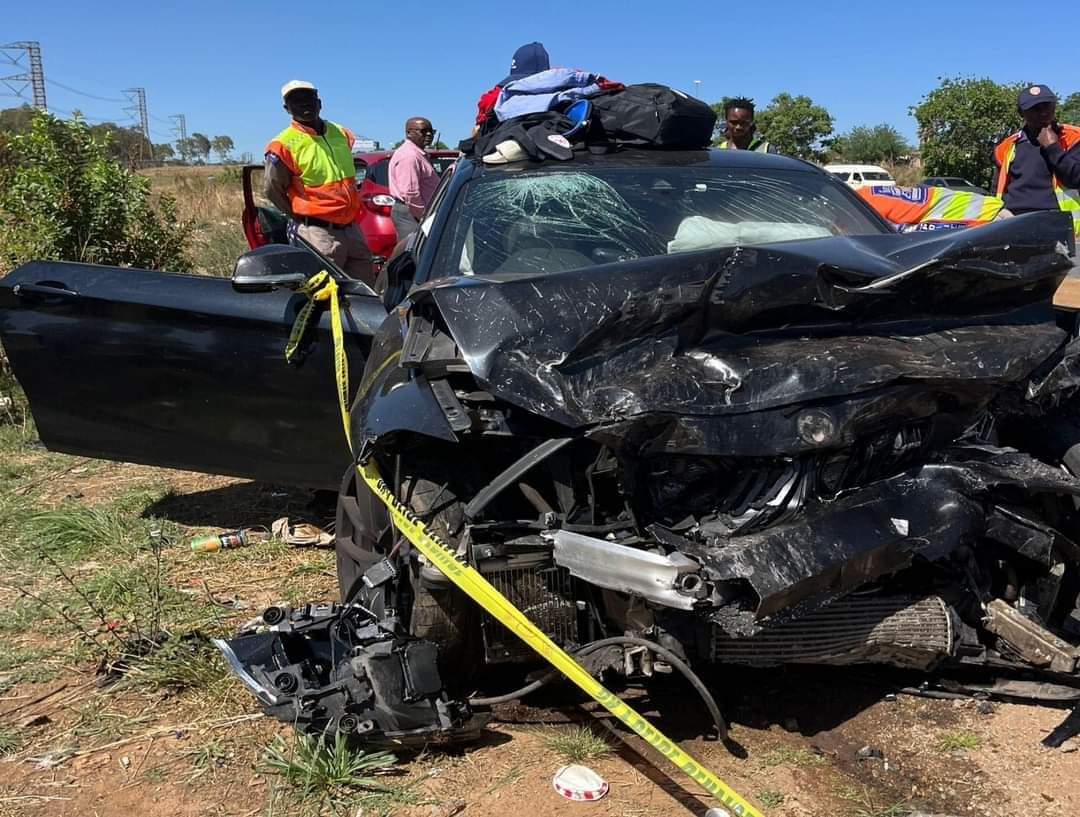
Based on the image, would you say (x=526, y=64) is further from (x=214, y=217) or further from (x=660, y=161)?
(x=214, y=217)

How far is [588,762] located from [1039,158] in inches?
199

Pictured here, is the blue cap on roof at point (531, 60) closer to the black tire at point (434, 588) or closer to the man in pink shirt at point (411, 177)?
the man in pink shirt at point (411, 177)

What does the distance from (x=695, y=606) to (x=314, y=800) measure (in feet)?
3.66

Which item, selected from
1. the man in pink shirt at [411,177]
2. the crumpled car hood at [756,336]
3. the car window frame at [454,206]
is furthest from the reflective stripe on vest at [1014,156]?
the man in pink shirt at [411,177]

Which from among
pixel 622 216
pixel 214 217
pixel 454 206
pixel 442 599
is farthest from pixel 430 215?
pixel 214 217

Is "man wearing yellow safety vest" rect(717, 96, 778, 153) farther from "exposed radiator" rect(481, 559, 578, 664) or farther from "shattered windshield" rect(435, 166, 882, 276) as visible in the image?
"exposed radiator" rect(481, 559, 578, 664)

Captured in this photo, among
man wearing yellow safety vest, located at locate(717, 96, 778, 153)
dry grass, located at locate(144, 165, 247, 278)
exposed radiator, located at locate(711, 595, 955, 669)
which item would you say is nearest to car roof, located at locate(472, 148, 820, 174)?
exposed radiator, located at locate(711, 595, 955, 669)

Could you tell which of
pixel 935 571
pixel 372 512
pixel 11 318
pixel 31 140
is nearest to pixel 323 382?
pixel 372 512

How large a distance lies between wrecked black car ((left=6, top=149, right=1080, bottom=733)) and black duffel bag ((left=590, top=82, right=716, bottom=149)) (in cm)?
130

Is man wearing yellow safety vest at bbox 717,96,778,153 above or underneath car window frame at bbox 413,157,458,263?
above

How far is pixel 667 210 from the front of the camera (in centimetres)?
326

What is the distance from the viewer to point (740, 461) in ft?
6.81

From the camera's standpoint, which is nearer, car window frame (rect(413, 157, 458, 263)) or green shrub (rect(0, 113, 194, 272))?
car window frame (rect(413, 157, 458, 263))

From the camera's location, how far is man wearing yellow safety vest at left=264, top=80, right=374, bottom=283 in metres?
5.24
